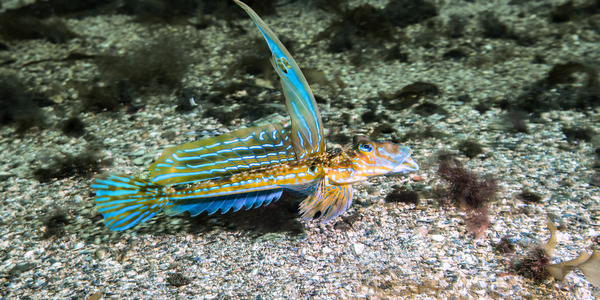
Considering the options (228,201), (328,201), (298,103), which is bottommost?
(228,201)

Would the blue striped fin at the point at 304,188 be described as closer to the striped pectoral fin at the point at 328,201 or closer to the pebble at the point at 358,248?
the striped pectoral fin at the point at 328,201

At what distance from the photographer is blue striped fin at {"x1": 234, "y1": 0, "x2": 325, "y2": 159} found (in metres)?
2.34

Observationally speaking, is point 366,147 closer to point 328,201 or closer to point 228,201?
point 328,201

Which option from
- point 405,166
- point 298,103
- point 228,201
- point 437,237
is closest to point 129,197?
point 228,201

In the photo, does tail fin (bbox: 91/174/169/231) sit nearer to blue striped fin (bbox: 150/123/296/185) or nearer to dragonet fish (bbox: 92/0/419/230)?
dragonet fish (bbox: 92/0/419/230)

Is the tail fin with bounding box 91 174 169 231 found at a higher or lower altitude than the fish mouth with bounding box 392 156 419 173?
lower

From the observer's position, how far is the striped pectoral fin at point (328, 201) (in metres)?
2.68

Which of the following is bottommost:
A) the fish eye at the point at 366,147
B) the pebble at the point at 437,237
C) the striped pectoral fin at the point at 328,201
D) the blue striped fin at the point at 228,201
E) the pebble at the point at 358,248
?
the pebble at the point at 358,248

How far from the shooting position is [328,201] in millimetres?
2688

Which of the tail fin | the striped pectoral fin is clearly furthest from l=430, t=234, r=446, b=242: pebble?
the tail fin

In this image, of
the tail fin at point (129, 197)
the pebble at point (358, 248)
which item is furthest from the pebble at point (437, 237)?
the tail fin at point (129, 197)

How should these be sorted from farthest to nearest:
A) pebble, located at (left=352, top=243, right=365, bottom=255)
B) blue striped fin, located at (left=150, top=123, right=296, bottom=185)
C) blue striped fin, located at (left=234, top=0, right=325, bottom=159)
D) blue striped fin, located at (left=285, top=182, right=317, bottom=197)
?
pebble, located at (left=352, top=243, right=365, bottom=255)
blue striped fin, located at (left=285, top=182, right=317, bottom=197)
blue striped fin, located at (left=150, top=123, right=296, bottom=185)
blue striped fin, located at (left=234, top=0, right=325, bottom=159)

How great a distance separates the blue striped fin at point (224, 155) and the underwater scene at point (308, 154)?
0.01 meters

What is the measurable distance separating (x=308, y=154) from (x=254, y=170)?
0.38m
